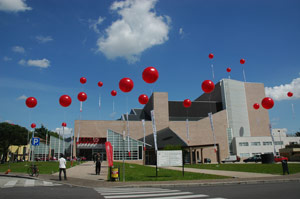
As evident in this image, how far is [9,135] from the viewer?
60.6 metres

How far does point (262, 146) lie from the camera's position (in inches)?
2569

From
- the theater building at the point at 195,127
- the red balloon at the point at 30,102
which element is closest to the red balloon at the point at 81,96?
the red balloon at the point at 30,102

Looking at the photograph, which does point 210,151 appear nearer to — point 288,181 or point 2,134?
point 288,181

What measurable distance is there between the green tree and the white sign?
184 feet

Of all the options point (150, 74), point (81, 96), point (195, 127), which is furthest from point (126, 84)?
point (195, 127)

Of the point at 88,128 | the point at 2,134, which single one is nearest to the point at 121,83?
the point at 88,128

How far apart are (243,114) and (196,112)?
14982 millimetres

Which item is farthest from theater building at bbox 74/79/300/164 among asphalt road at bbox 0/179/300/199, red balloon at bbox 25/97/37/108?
asphalt road at bbox 0/179/300/199

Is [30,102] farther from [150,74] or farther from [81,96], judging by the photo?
[150,74]

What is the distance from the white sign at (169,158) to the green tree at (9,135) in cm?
5612

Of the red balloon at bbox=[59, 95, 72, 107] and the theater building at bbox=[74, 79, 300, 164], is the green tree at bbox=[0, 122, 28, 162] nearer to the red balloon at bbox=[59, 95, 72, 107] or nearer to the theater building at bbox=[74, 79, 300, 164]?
the theater building at bbox=[74, 79, 300, 164]

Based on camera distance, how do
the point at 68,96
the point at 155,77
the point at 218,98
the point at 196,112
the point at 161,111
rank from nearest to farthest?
the point at 155,77 → the point at 68,96 → the point at 161,111 → the point at 196,112 → the point at 218,98

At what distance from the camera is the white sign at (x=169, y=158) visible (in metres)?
16.4

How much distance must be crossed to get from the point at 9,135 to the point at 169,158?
58702 mm
